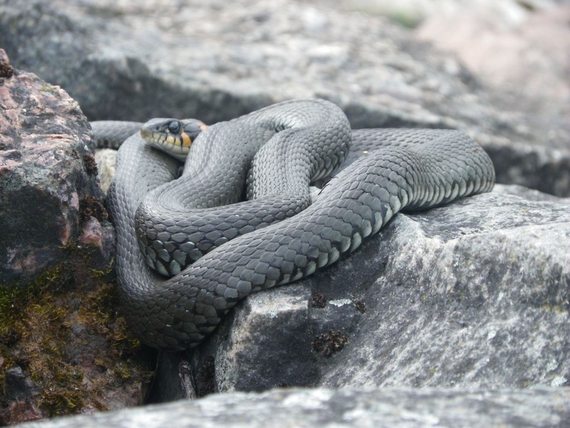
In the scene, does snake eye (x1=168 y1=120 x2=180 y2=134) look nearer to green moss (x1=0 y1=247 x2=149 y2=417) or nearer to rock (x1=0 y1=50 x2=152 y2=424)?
rock (x1=0 y1=50 x2=152 y2=424)

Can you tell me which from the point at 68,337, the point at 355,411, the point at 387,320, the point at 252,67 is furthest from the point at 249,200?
the point at 252,67

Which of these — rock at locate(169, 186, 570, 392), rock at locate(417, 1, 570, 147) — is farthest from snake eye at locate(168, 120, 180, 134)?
rock at locate(417, 1, 570, 147)

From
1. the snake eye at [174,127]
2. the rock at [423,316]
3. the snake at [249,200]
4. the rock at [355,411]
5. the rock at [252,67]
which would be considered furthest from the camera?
the rock at [252,67]

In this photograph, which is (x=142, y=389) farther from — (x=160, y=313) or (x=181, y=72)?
(x=181, y=72)

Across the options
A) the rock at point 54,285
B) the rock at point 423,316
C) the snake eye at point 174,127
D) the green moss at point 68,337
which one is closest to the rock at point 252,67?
the snake eye at point 174,127

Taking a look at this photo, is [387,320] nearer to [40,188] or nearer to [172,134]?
[40,188]

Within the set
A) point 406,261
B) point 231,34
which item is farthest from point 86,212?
point 231,34

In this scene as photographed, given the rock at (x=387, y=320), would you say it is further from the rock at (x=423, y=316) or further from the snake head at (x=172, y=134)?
the snake head at (x=172, y=134)
